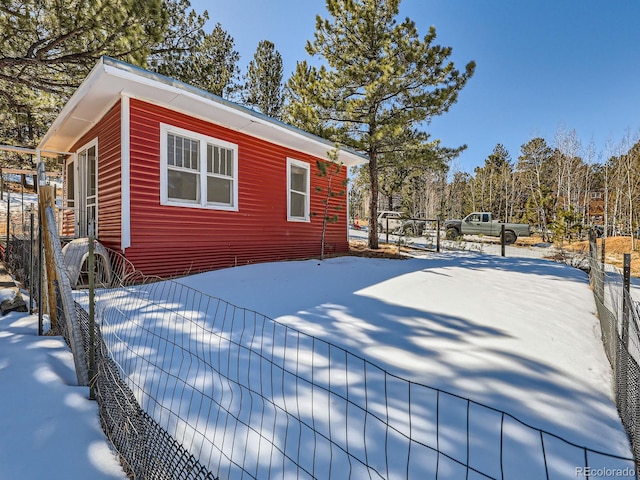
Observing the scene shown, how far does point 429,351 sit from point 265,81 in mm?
19720

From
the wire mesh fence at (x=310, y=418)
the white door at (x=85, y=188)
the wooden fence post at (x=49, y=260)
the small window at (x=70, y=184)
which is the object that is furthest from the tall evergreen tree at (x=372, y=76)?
the wire mesh fence at (x=310, y=418)

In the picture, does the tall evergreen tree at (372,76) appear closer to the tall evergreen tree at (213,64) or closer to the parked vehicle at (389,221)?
the tall evergreen tree at (213,64)

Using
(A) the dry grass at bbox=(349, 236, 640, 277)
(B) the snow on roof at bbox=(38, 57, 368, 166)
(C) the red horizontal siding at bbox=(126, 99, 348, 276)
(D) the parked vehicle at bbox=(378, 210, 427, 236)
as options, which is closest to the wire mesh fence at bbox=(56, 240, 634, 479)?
(C) the red horizontal siding at bbox=(126, 99, 348, 276)

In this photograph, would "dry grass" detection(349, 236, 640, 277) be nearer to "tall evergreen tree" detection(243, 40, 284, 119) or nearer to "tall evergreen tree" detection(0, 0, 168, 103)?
"tall evergreen tree" detection(0, 0, 168, 103)

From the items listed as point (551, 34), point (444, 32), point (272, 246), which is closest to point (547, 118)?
point (551, 34)

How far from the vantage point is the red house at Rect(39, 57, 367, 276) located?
502 cm

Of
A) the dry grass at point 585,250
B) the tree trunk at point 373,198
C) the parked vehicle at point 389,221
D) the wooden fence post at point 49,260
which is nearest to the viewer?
the wooden fence post at point 49,260

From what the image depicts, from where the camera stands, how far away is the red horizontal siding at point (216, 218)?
519 cm

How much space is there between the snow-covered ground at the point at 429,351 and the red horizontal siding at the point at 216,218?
3.40ft

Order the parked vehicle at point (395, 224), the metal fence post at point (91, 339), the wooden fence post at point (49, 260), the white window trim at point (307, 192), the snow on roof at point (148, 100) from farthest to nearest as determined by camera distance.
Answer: the parked vehicle at point (395, 224) < the white window trim at point (307, 192) < the snow on roof at point (148, 100) < the wooden fence post at point (49, 260) < the metal fence post at point (91, 339)

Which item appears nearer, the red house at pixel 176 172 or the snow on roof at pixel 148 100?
the snow on roof at pixel 148 100

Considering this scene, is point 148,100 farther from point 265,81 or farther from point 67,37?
point 265,81

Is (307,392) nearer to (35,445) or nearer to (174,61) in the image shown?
(35,445)

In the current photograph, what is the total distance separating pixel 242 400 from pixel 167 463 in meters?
0.65
